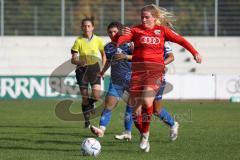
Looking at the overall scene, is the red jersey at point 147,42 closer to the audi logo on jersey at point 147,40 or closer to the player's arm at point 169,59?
the audi logo on jersey at point 147,40

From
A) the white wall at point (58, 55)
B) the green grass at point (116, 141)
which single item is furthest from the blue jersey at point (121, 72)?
the white wall at point (58, 55)

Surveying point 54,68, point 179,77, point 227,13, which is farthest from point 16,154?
point 227,13

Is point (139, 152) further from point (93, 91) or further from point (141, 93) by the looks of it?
point (93, 91)

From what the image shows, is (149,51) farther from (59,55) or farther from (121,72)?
(59,55)

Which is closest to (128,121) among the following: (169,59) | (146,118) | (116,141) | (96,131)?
(116,141)

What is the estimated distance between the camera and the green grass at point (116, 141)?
32.7 feet

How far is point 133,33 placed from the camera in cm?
1052

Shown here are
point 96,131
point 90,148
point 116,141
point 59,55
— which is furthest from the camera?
point 59,55

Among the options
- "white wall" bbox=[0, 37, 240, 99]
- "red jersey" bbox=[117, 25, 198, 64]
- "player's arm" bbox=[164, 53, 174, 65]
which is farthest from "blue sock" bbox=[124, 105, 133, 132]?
"white wall" bbox=[0, 37, 240, 99]

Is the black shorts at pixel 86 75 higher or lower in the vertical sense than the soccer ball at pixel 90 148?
higher

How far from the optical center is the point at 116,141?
12102mm

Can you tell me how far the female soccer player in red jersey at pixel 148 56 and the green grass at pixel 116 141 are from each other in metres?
0.56

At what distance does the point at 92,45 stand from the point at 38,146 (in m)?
4.66

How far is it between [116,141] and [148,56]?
87.8 inches
